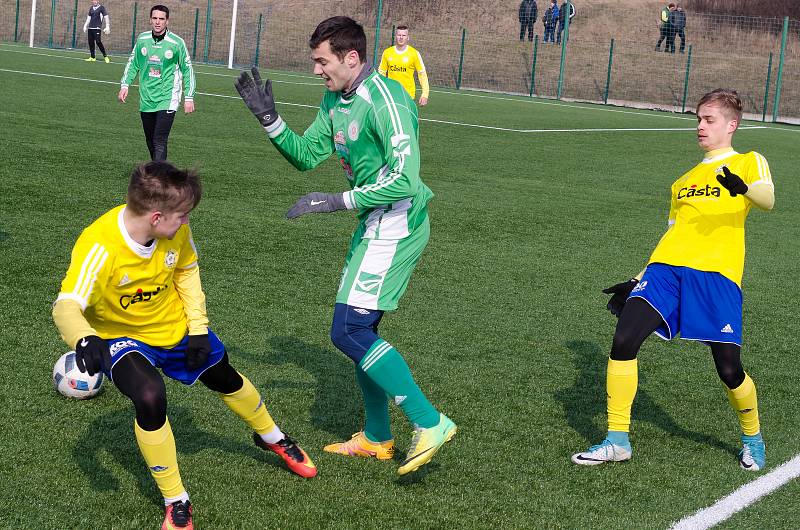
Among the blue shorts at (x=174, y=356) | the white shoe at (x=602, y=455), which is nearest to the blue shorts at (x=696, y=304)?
the white shoe at (x=602, y=455)

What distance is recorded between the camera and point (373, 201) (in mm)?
4605

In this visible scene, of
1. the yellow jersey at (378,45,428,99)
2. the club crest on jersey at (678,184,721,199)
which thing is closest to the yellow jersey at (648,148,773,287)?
the club crest on jersey at (678,184,721,199)

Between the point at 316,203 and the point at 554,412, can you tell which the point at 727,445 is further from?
the point at 316,203

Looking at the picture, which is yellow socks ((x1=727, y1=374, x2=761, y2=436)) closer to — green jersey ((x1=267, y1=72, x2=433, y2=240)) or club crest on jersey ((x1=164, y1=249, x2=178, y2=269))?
green jersey ((x1=267, y1=72, x2=433, y2=240))

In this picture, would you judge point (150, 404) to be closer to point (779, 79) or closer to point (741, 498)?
point (741, 498)

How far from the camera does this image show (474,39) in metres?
43.1

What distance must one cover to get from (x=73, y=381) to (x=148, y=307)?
143 cm

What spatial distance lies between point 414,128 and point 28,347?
9.34 feet

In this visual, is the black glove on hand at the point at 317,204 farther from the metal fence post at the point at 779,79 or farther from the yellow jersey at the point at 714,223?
the metal fence post at the point at 779,79

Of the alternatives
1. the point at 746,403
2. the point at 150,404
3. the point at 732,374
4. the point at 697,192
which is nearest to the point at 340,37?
the point at 150,404

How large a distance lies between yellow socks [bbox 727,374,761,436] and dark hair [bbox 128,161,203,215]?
2767 millimetres

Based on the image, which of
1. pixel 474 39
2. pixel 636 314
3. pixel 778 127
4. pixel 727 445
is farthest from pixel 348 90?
pixel 474 39

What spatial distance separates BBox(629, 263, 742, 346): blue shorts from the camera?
16.6 ft

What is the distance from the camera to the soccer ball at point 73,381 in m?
5.40
